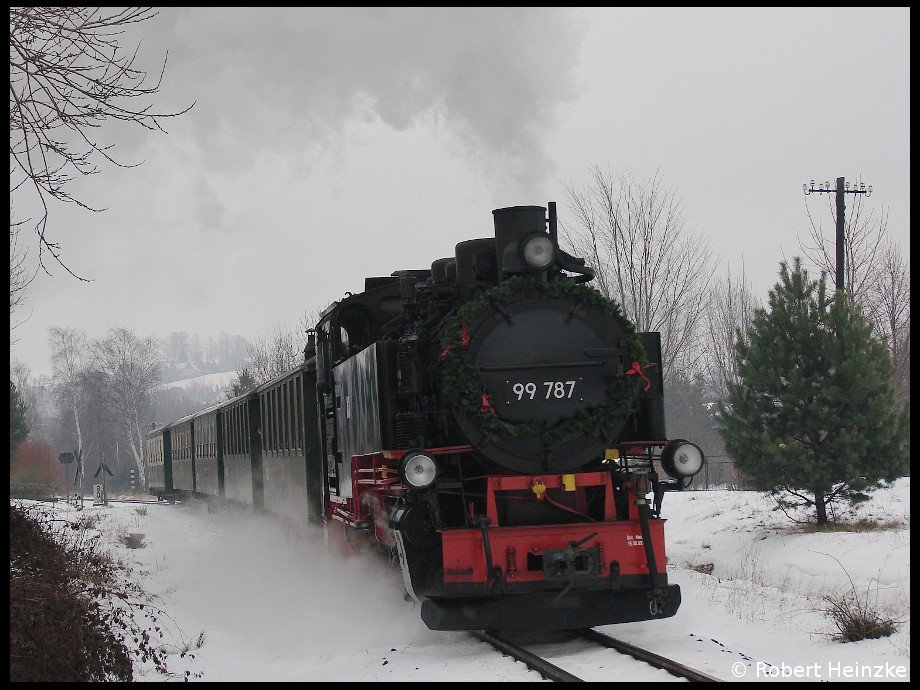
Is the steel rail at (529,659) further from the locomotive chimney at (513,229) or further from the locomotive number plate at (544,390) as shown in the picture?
the locomotive chimney at (513,229)

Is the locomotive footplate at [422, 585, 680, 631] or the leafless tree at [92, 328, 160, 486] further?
the leafless tree at [92, 328, 160, 486]

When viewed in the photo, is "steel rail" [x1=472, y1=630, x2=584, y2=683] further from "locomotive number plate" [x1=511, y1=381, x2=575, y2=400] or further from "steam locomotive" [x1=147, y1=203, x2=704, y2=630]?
"locomotive number plate" [x1=511, y1=381, x2=575, y2=400]

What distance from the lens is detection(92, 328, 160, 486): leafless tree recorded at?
52.7m

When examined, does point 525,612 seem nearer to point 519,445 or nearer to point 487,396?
point 519,445

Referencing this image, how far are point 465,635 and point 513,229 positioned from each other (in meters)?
3.19

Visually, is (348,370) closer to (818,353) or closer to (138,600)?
(138,600)

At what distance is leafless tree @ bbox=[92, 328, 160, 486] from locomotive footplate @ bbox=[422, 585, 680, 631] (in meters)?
45.7

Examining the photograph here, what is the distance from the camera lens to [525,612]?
689 cm

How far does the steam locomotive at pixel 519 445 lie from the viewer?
6.95 m

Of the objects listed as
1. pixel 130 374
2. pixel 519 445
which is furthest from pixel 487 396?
pixel 130 374

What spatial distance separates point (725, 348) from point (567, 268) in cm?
3282

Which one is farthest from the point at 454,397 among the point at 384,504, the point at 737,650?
the point at 737,650

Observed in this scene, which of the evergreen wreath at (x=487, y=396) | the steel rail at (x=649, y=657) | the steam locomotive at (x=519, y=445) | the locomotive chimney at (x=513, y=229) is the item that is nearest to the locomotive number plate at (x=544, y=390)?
the steam locomotive at (x=519, y=445)

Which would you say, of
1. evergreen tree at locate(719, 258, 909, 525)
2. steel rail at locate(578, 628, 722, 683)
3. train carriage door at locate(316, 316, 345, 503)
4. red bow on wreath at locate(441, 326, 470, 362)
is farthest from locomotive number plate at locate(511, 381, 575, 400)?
evergreen tree at locate(719, 258, 909, 525)
